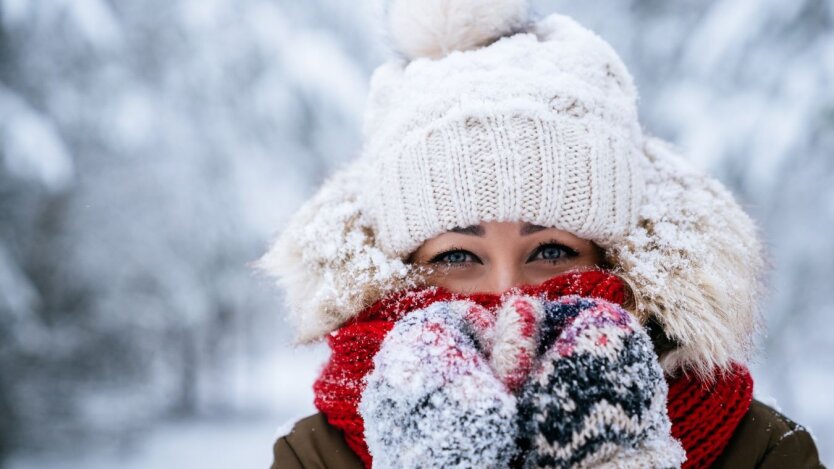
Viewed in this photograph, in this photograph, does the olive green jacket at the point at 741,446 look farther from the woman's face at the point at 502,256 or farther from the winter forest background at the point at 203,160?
the winter forest background at the point at 203,160

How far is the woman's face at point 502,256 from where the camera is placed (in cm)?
138

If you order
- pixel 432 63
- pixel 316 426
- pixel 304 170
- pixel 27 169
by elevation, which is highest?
pixel 304 170

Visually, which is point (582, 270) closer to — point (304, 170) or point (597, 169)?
point (597, 169)

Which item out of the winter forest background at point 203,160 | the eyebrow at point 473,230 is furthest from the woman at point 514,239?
the winter forest background at point 203,160

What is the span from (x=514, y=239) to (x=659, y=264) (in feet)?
1.01

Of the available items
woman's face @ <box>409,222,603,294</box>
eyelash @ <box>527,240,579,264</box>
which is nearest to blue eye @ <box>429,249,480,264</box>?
woman's face @ <box>409,222,603,294</box>

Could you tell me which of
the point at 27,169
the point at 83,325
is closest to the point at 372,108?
the point at 27,169

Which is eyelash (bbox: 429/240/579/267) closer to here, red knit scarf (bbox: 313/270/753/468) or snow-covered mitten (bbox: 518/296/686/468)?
red knit scarf (bbox: 313/270/753/468)

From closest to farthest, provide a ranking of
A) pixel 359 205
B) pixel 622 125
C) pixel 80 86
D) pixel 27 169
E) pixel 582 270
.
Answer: pixel 582 270, pixel 622 125, pixel 359 205, pixel 27 169, pixel 80 86

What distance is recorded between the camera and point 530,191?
1.33m

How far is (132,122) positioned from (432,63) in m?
6.37

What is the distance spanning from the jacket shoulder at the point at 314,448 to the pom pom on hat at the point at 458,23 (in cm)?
98

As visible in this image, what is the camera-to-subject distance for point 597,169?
1.35 metres

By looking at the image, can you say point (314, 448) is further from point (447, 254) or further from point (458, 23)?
point (458, 23)
